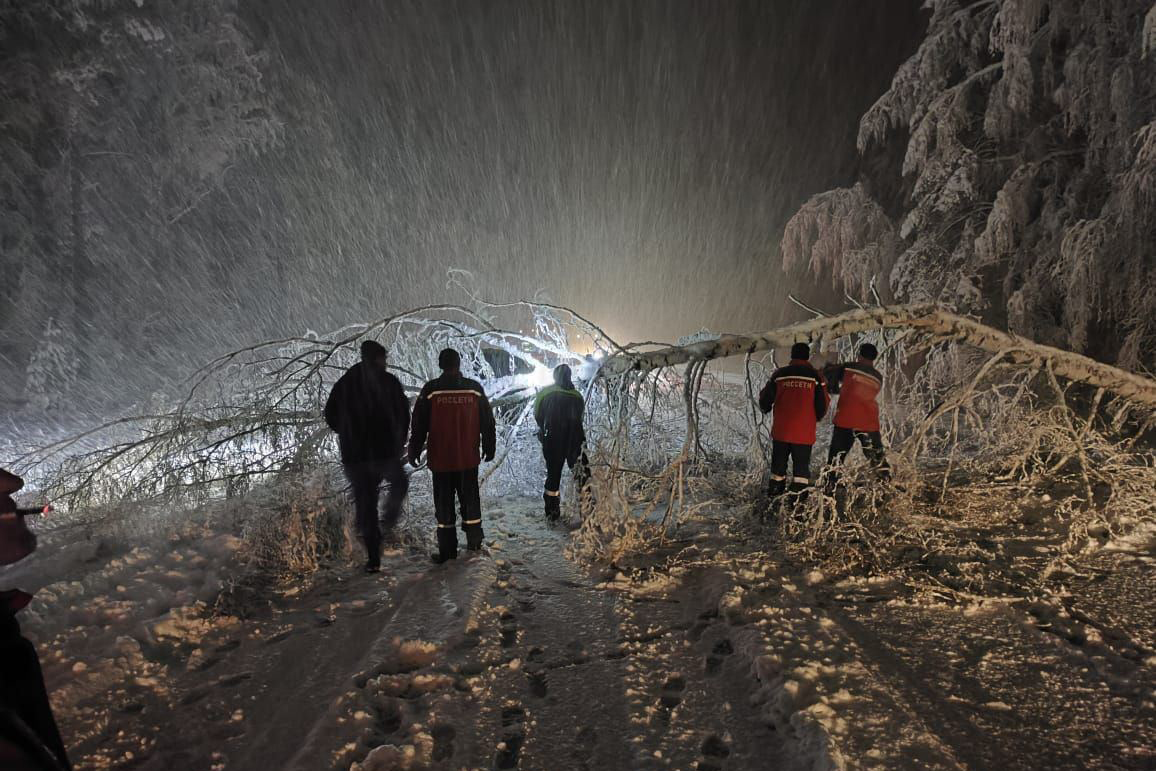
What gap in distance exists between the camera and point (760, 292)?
35.6 metres

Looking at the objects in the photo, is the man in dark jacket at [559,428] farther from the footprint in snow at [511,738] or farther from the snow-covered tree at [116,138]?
the snow-covered tree at [116,138]

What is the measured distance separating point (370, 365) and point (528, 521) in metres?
2.30

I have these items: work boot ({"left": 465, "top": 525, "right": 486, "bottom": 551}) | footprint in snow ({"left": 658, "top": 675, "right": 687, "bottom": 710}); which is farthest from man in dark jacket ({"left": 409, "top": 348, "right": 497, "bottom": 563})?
footprint in snow ({"left": 658, "top": 675, "right": 687, "bottom": 710})

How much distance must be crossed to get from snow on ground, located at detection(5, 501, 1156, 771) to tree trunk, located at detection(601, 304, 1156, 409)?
1781 mm

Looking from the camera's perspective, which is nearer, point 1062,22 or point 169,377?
A: point 1062,22

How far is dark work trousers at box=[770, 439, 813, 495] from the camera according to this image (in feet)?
16.9

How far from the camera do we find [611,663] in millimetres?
2979

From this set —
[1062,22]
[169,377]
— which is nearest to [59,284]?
[169,377]

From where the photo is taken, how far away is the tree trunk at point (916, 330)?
500 cm

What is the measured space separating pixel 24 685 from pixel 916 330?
20.7ft

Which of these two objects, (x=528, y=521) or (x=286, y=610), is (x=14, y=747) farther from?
(x=528, y=521)

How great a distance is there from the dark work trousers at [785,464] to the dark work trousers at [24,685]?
4972 mm

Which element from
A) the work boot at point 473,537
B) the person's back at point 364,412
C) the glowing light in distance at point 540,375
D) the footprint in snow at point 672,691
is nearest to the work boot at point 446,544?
the work boot at point 473,537

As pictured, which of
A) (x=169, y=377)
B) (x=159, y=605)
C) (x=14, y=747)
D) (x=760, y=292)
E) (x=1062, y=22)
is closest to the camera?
(x=14, y=747)
